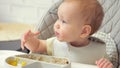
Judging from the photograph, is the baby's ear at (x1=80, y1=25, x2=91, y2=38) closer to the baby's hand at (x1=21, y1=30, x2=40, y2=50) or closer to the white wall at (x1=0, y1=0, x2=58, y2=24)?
the baby's hand at (x1=21, y1=30, x2=40, y2=50)

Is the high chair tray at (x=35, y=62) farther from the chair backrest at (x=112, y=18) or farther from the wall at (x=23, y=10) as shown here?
the wall at (x=23, y=10)

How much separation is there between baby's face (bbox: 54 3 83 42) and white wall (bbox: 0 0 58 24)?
97cm

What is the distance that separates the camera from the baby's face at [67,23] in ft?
2.91

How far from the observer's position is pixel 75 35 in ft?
3.01

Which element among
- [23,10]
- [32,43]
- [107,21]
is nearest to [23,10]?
[23,10]

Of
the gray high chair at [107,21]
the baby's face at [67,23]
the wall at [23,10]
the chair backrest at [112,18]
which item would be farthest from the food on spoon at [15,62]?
the wall at [23,10]

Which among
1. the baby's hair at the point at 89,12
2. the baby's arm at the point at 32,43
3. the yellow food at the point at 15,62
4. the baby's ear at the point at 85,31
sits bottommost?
the yellow food at the point at 15,62

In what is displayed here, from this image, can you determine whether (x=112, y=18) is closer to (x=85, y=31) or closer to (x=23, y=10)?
(x=85, y=31)

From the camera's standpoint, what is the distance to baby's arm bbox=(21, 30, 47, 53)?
34.5 inches

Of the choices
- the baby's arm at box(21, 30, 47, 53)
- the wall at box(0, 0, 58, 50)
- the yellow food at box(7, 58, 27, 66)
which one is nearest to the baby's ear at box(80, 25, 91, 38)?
the baby's arm at box(21, 30, 47, 53)

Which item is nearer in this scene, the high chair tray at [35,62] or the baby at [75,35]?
the high chair tray at [35,62]

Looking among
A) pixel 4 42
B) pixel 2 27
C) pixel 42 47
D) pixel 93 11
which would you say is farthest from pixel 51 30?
pixel 2 27

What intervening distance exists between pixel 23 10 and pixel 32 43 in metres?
1.02

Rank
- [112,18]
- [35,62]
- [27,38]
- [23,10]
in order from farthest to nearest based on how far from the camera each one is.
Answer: [23,10], [112,18], [27,38], [35,62]
